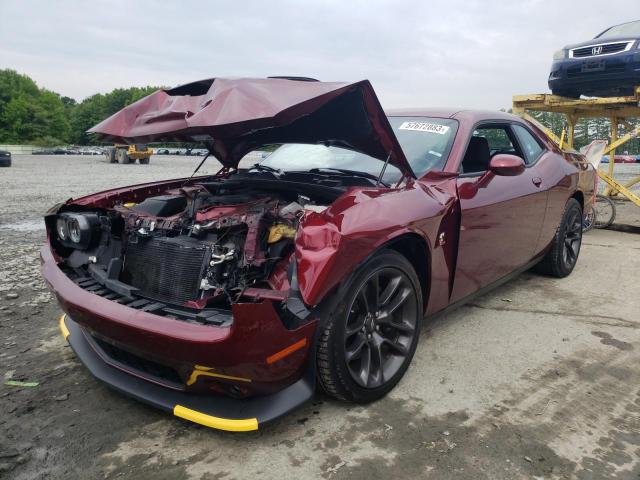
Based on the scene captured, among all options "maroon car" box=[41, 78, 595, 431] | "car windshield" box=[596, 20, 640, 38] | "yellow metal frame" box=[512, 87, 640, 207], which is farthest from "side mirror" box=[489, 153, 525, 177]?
"car windshield" box=[596, 20, 640, 38]

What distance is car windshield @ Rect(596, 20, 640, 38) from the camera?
7.45m

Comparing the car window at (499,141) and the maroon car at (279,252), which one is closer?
the maroon car at (279,252)

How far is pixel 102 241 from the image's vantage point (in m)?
2.94

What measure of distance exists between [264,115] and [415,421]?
1.60 m

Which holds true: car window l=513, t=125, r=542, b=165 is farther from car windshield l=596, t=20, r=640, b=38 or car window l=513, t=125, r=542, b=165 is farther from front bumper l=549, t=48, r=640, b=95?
car windshield l=596, t=20, r=640, b=38

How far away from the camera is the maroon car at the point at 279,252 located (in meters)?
2.14

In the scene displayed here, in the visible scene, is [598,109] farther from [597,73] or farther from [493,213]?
[493,213]

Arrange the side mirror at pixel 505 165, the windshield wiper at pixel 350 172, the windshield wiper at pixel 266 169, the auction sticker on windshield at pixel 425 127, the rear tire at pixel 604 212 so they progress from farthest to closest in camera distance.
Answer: the rear tire at pixel 604 212 → the windshield wiper at pixel 266 169 → the auction sticker on windshield at pixel 425 127 → the side mirror at pixel 505 165 → the windshield wiper at pixel 350 172

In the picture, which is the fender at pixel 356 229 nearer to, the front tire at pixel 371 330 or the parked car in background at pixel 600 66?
the front tire at pixel 371 330

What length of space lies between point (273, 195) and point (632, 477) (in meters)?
2.21

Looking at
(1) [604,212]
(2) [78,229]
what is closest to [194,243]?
(2) [78,229]

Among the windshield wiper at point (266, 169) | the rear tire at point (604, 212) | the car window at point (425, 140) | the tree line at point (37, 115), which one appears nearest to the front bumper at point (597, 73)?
the rear tire at point (604, 212)

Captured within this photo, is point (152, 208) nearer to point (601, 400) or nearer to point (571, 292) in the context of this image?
point (601, 400)

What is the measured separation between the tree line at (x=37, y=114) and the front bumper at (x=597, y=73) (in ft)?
227
